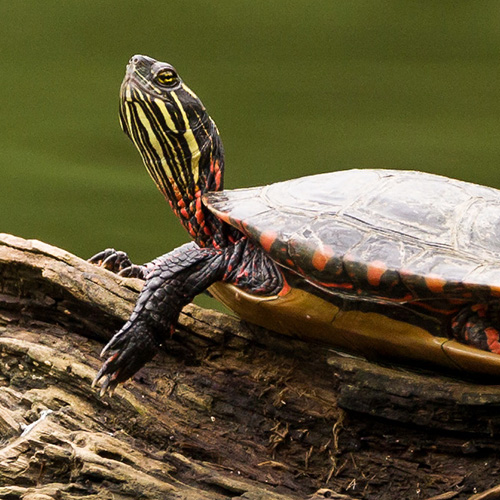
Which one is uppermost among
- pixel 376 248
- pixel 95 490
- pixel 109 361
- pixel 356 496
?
pixel 376 248

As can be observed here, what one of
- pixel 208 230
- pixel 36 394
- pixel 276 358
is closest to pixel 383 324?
pixel 276 358

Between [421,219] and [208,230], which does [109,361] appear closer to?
[208,230]

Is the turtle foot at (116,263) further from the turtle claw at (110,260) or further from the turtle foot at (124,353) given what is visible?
the turtle foot at (124,353)

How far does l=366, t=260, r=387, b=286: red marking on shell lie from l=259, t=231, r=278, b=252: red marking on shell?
22 centimetres

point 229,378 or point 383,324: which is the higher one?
point 383,324

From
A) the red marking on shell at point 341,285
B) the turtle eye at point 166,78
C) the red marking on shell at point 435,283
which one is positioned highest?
the turtle eye at point 166,78

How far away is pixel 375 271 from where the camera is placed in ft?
4.37

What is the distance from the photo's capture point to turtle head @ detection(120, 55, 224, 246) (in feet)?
5.44

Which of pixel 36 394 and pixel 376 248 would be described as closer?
pixel 376 248

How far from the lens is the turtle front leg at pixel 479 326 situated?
131 cm

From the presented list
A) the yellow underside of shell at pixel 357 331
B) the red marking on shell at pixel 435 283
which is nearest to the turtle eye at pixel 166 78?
the yellow underside of shell at pixel 357 331

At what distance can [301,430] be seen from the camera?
1.44m

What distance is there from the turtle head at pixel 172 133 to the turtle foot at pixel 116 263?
0.91 ft

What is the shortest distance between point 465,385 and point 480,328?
0.12m
